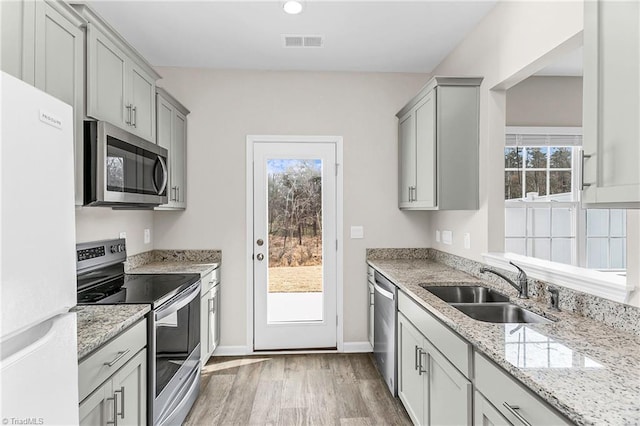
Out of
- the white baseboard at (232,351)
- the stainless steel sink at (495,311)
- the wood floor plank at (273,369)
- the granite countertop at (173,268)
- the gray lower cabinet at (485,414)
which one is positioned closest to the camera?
the gray lower cabinet at (485,414)

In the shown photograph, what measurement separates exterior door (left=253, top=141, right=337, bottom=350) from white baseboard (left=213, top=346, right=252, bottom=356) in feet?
0.37

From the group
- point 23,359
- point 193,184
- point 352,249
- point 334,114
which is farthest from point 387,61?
point 23,359

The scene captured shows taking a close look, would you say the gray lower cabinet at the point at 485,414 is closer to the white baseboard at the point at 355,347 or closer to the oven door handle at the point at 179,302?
the oven door handle at the point at 179,302

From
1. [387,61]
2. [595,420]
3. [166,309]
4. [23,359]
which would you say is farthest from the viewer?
[387,61]

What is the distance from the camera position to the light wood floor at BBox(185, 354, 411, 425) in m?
2.57

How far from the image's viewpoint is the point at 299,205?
3.75m

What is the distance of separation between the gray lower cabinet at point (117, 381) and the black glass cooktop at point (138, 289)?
9.0 inches

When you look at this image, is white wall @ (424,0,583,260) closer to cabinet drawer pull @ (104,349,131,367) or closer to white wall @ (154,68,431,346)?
white wall @ (154,68,431,346)

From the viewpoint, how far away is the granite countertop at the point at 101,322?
139cm

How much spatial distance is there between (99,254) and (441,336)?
224 centimetres

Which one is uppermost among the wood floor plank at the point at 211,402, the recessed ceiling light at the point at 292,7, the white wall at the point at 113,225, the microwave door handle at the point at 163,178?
→ the recessed ceiling light at the point at 292,7

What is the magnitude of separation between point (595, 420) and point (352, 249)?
292 centimetres

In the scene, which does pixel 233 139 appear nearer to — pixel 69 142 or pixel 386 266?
pixel 386 266

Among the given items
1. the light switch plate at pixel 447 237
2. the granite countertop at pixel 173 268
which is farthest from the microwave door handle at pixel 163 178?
the light switch plate at pixel 447 237
